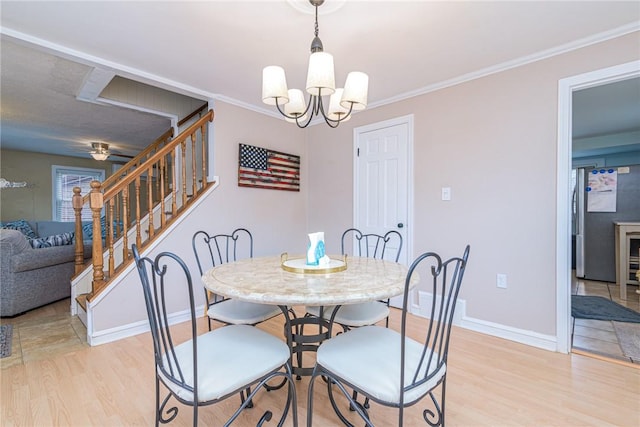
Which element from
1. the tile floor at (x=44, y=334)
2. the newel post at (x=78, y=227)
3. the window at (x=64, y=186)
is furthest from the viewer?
the window at (x=64, y=186)

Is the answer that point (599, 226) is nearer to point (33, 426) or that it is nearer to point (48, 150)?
point (33, 426)

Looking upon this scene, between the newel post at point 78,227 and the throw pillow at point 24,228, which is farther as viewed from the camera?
the throw pillow at point 24,228

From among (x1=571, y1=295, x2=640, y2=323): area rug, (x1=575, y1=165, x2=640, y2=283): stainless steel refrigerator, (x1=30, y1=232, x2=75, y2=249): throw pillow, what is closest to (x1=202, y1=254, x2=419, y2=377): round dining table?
(x1=571, y1=295, x2=640, y2=323): area rug

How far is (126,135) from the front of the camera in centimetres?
509

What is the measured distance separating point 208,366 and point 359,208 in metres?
2.62

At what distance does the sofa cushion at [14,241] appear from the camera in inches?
112

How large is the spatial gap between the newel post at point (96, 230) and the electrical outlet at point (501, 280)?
3.34m

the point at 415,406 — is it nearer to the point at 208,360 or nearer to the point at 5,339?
the point at 208,360

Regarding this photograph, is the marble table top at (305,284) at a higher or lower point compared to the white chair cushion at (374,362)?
higher

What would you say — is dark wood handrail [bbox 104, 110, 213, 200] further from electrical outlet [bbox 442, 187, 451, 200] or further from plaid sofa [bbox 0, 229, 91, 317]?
electrical outlet [bbox 442, 187, 451, 200]

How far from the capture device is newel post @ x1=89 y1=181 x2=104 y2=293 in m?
2.35

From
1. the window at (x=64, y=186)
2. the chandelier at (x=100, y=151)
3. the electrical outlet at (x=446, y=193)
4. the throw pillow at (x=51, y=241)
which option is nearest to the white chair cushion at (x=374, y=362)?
the electrical outlet at (x=446, y=193)

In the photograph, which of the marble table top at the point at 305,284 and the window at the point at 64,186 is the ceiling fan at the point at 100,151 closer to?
the window at the point at 64,186

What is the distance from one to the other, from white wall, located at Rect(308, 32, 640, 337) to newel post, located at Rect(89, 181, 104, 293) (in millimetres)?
2605
